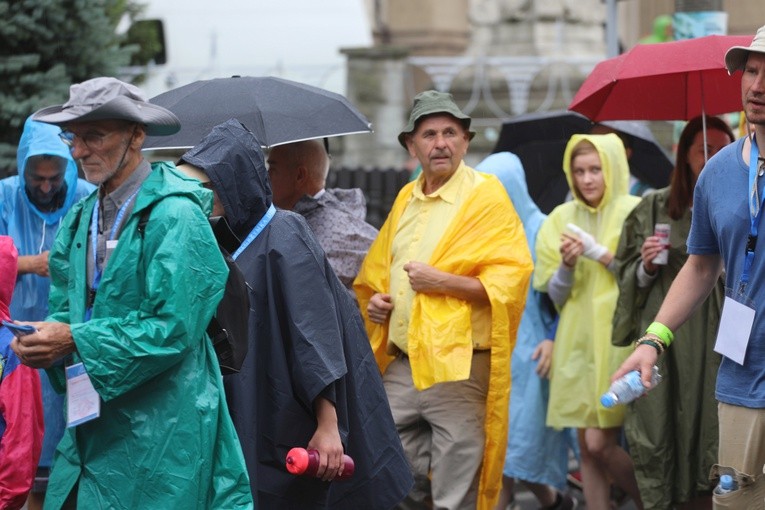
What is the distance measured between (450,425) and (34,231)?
2094 mm

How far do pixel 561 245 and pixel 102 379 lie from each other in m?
3.57

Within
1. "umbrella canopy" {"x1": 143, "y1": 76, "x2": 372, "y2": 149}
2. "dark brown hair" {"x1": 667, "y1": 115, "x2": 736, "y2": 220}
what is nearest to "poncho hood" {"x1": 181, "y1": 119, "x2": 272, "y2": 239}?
"umbrella canopy" {"x1": 143, "y1": 76, "x2": 372, "y2": 149}

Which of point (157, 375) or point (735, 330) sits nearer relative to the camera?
point (157, 375)

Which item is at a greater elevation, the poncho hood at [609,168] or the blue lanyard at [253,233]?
the blue lanyard at [253,233]

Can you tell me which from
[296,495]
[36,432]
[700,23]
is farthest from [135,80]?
[296,495]

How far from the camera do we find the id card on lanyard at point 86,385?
443 centimetres

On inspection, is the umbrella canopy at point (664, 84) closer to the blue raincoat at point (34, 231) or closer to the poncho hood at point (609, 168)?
the poncho hood at point (609, 168)

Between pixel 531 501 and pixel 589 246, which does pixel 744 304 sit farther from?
pixel 531 501

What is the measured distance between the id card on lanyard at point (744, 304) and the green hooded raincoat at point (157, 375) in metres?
1.52

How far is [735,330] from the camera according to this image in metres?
4.69

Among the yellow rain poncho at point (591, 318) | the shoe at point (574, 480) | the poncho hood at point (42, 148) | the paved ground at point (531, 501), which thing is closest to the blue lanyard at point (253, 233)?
the poncho hood at point (42, 148)

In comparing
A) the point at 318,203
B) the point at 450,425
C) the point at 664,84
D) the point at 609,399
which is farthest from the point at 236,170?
the point at 664,84

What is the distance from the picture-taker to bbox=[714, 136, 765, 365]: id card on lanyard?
15.3ft

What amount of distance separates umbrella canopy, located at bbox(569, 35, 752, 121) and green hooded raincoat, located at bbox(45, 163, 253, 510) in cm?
289
